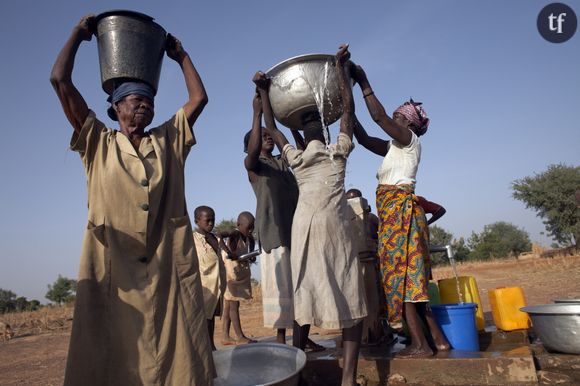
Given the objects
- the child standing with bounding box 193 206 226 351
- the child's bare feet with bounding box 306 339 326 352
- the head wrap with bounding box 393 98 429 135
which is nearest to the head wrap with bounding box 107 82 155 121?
the head wrap with bounding box 393 98 429 135

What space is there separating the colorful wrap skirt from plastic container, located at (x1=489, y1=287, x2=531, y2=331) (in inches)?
35.7

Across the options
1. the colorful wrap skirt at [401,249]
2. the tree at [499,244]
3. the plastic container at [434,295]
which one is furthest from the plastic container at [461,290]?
the tree at [499,244]

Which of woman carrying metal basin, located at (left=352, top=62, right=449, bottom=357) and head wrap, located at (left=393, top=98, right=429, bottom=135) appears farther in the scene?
head wrap, located at (left=393, top=98, right=429, bottom=135)

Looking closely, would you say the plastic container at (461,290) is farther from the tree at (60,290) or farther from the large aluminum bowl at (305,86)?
the tree at (60,290)

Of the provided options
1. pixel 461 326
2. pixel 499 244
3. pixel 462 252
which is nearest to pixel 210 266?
pixel 461 326

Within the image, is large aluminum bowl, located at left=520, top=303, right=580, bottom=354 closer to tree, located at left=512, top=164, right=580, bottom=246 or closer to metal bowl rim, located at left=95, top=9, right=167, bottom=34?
metal bowl rim, located at left=95, top=9, right=167, bottom=34

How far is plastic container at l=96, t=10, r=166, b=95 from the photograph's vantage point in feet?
6.66

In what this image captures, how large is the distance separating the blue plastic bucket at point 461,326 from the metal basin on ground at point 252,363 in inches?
51.9

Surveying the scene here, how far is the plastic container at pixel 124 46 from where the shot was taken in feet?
6.66

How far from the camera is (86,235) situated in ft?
5.85

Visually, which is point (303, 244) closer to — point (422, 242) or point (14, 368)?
point (422, 242)

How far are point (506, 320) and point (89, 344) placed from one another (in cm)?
338

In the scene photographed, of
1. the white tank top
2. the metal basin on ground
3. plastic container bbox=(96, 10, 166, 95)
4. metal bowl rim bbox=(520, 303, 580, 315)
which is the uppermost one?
plastic container bbox=(96, 10, 166, 95)

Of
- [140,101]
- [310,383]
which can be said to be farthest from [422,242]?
[140,101]
